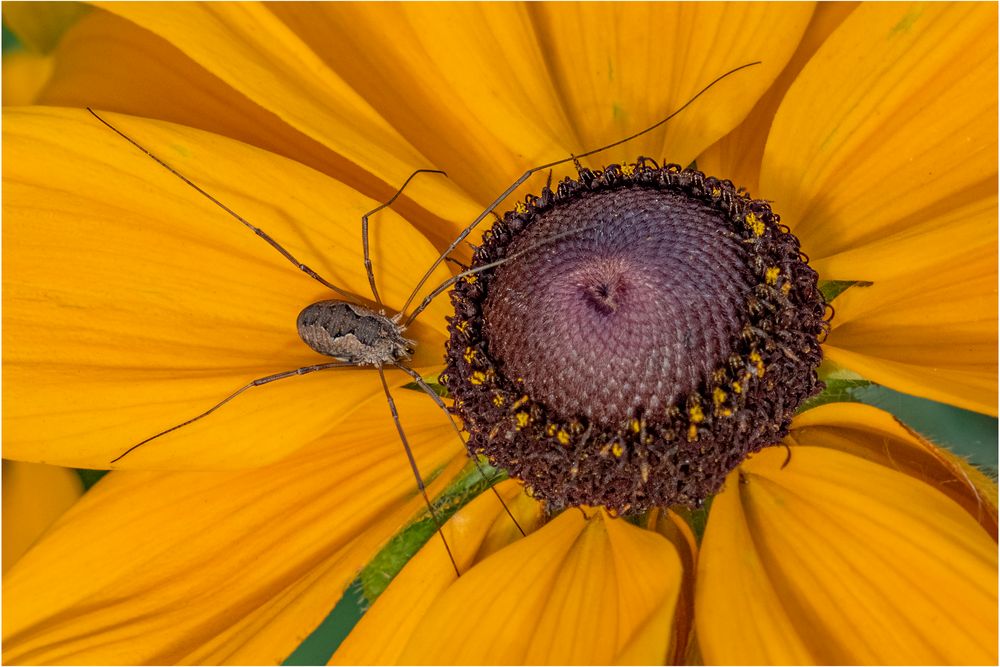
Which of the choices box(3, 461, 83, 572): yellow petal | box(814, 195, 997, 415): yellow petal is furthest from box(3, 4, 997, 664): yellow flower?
box(3, 461, 83, 572): yellow petal

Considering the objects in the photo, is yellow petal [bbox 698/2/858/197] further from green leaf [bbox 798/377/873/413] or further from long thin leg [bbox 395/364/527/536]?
long thin leg [bbox 395/364/527/536]

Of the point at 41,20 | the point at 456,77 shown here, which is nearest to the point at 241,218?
the point at 456,77

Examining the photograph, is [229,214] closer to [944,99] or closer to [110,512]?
[110,512]

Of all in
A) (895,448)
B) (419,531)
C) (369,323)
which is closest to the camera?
(895,448)

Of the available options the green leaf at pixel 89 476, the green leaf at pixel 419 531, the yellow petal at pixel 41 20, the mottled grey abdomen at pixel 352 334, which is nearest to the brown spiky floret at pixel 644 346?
the green leaf at pixel 419 531

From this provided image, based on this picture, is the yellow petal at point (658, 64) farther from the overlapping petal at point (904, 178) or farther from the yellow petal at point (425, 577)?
the yellow petal at point (425, 577)

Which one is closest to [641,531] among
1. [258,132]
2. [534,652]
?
[534,652]

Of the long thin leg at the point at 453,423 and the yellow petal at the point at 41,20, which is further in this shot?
the yellow petal at the point at 41,20

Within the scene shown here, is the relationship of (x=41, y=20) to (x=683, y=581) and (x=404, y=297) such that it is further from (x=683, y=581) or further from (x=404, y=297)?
(x=683, y=581)
